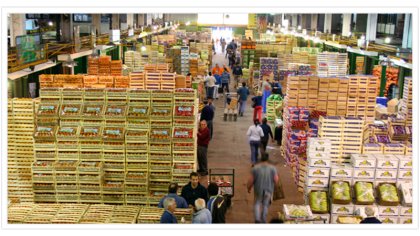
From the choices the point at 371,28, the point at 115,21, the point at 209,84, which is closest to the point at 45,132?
the point at 209,84

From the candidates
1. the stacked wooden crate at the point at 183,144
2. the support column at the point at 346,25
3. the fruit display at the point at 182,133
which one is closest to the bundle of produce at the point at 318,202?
the stacked wooden crate at the point at 183,144

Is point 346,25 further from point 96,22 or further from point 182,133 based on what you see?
point 182,133

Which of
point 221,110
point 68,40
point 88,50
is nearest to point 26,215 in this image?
point 221,110

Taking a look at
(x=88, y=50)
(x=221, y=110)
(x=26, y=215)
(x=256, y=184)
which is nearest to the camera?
(x=256, y=184)

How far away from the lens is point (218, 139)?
16.1 m

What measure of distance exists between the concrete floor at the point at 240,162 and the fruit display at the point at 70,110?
361 cm

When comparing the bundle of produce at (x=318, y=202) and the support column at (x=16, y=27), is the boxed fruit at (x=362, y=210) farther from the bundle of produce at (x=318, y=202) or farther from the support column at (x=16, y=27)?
the support column at (x=16, y=27)

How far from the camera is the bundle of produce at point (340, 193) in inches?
350

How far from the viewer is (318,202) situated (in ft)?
29.7

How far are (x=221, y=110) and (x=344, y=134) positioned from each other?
10.9m

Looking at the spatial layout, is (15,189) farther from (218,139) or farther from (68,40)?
(68,40)


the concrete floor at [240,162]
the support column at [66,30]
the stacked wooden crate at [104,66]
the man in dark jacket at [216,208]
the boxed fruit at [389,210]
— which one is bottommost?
the concrete floor at [240,162]
